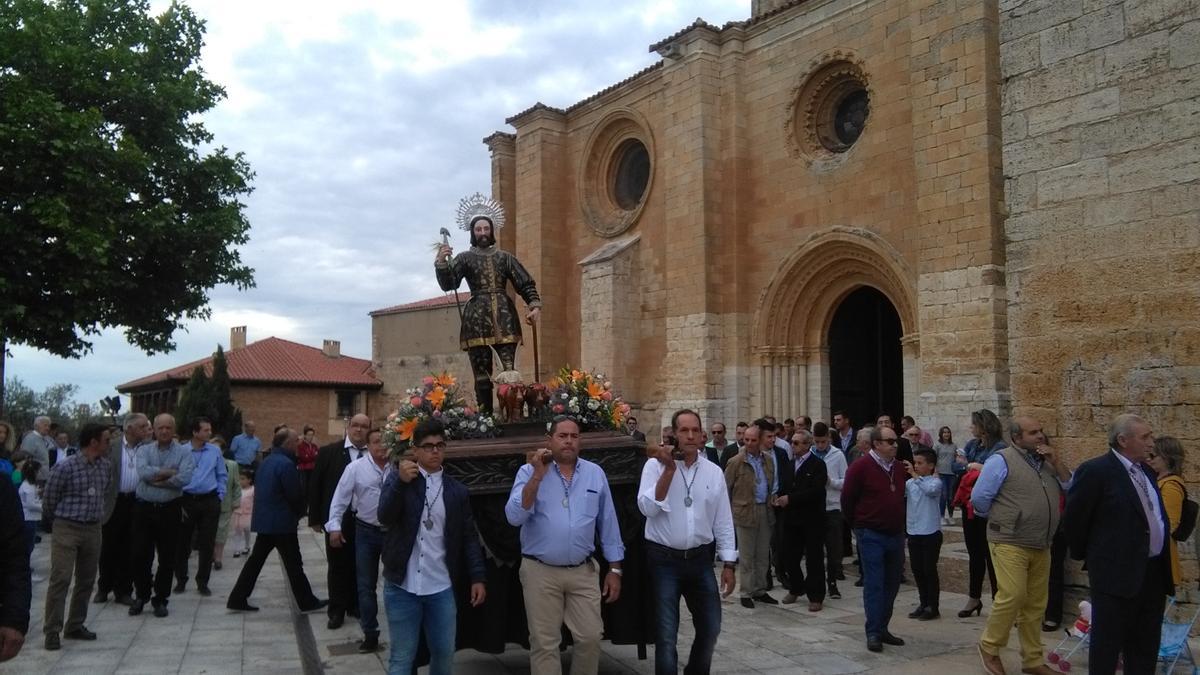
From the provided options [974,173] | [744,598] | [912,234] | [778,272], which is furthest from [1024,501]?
[778,272]

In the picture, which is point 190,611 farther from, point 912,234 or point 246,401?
point 246,401

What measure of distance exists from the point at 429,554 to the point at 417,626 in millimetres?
403

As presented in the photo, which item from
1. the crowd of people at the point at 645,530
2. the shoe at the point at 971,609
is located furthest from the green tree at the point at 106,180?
the shoe at the point at 971,609

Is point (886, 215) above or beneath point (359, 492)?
above

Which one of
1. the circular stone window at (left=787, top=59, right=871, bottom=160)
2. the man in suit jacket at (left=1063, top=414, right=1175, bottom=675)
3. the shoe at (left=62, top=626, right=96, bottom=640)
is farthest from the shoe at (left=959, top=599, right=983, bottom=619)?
the circular stone window at (left=787, top=59, right=871, bottom=160)

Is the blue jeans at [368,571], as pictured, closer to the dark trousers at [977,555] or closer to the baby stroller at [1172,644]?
the dark trousers at [977,555]

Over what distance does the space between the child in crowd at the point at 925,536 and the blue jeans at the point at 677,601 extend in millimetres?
3145

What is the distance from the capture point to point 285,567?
7.85m

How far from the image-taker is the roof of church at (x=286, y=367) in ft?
115

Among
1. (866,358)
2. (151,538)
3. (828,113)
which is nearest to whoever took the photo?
(151,538)

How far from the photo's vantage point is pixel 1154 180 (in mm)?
6539

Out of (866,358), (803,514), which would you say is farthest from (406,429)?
(866,358)

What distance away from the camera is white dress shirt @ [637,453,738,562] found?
5.10 m

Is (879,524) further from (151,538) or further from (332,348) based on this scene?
(332,348)
